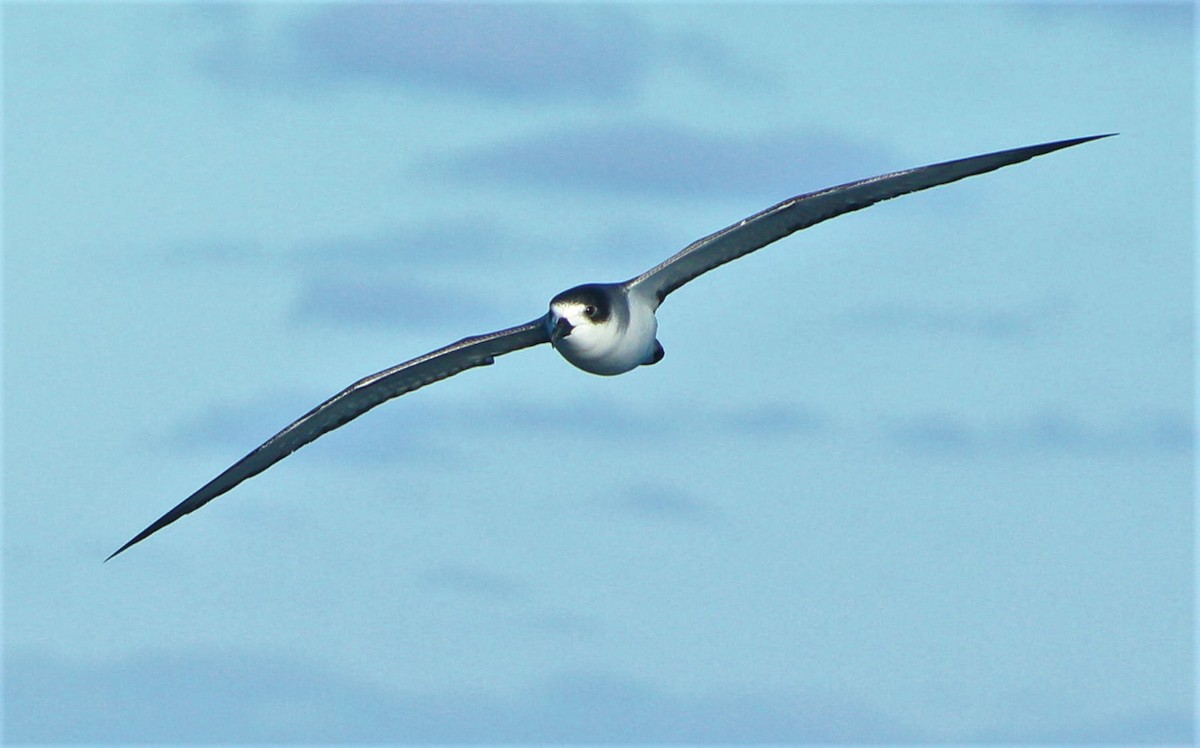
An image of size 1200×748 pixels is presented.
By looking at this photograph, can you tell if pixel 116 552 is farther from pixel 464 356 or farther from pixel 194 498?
pixel 464 356

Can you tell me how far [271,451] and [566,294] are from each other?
6716mm

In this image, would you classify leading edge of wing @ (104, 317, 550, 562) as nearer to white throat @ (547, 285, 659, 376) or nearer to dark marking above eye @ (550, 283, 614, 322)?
white throat @ (547, 285, 659, 376)

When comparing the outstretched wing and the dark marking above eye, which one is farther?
the dark marking above eye

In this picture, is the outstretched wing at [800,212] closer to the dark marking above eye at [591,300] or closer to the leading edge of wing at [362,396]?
the dark marking above eye at [591,300]

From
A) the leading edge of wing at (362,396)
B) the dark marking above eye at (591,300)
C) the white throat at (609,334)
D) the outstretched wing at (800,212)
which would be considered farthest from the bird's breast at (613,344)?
the leading edge of wing at (362,396)

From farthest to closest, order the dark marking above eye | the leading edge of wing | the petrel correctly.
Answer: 1. the leading edge of wing
2. the dark marking above eye
3. the petrel

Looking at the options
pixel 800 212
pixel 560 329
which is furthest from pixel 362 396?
pixel 800 212

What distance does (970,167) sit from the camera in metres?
27.2

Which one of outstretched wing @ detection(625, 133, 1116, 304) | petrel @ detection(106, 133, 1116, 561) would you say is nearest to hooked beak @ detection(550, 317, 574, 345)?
petrel @ detection(106, 133, 1116, 561)

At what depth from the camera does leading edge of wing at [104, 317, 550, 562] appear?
3183 centimetres

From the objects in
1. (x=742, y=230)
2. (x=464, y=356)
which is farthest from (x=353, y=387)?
(x=742, y=230)

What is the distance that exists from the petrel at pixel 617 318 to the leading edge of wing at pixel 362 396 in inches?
0.6

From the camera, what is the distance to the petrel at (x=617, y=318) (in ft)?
91.6

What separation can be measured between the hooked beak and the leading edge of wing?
7.86ft
